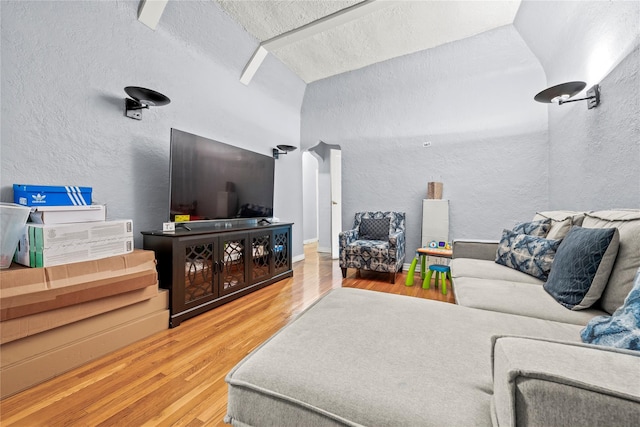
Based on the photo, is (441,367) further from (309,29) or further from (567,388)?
(309,29)

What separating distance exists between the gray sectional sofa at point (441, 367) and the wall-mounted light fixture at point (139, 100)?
82.0 inches

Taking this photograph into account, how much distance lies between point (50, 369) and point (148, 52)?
251 cm

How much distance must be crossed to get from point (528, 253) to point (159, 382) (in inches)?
97.8

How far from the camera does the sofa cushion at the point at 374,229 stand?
364cm

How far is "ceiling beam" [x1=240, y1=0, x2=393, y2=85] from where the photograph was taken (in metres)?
2.75

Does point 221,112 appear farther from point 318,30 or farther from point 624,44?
point 624,44

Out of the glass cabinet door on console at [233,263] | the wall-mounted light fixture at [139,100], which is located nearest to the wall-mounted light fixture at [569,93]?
the glass cabinet door on console at [233,263]

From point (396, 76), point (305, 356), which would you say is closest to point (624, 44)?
point (396, 76)

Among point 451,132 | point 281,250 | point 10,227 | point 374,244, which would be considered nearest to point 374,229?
point 374,244

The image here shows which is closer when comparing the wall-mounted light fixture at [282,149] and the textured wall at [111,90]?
the textured wall at [111,90]

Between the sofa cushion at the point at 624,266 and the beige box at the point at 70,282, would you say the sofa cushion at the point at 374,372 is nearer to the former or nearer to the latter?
the sofa cushion at the point at 624,266

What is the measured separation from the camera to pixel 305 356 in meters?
0.79

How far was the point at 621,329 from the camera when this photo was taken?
686mm

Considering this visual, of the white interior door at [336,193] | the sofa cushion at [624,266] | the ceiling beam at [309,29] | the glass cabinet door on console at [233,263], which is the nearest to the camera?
the sofa cushion at [624,266]
